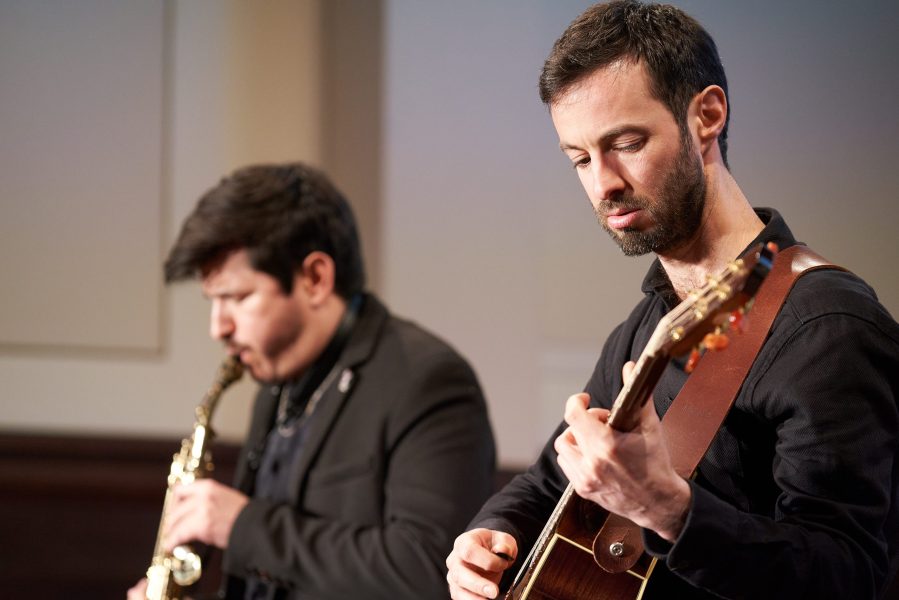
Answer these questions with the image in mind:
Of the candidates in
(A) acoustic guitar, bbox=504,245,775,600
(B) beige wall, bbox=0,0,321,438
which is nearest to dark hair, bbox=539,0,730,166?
(A) acoustic guitar, bbox=504,245,775,600

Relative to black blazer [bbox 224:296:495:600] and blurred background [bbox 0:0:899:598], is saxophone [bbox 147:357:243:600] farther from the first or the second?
blurred background [bbox 0:0:899:598]

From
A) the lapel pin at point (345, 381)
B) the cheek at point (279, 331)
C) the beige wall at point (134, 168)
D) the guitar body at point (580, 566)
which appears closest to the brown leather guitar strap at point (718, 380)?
the guitar body at point (580, 566)

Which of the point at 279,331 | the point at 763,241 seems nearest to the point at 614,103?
the point at 763,241

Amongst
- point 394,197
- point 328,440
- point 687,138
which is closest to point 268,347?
point 328,440

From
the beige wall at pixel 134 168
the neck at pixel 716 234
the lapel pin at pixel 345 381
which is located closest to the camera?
the neck at pixel 716 234

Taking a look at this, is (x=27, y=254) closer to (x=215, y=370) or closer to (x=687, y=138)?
(x=215, y=370)

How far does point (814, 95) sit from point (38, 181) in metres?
2.50

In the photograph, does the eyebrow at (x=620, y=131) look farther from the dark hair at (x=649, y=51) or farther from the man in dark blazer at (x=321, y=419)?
the man in dark blazer at (x=321, y=419)

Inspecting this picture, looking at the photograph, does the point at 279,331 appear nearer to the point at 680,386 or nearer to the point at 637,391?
the point at 680,386

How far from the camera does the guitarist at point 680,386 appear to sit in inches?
41.8

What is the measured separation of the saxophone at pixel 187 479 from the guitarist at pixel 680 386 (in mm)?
1056

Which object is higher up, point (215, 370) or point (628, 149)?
point (628, 149)

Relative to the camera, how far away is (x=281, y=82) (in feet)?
10.7

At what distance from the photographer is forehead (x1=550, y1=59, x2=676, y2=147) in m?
1.25
